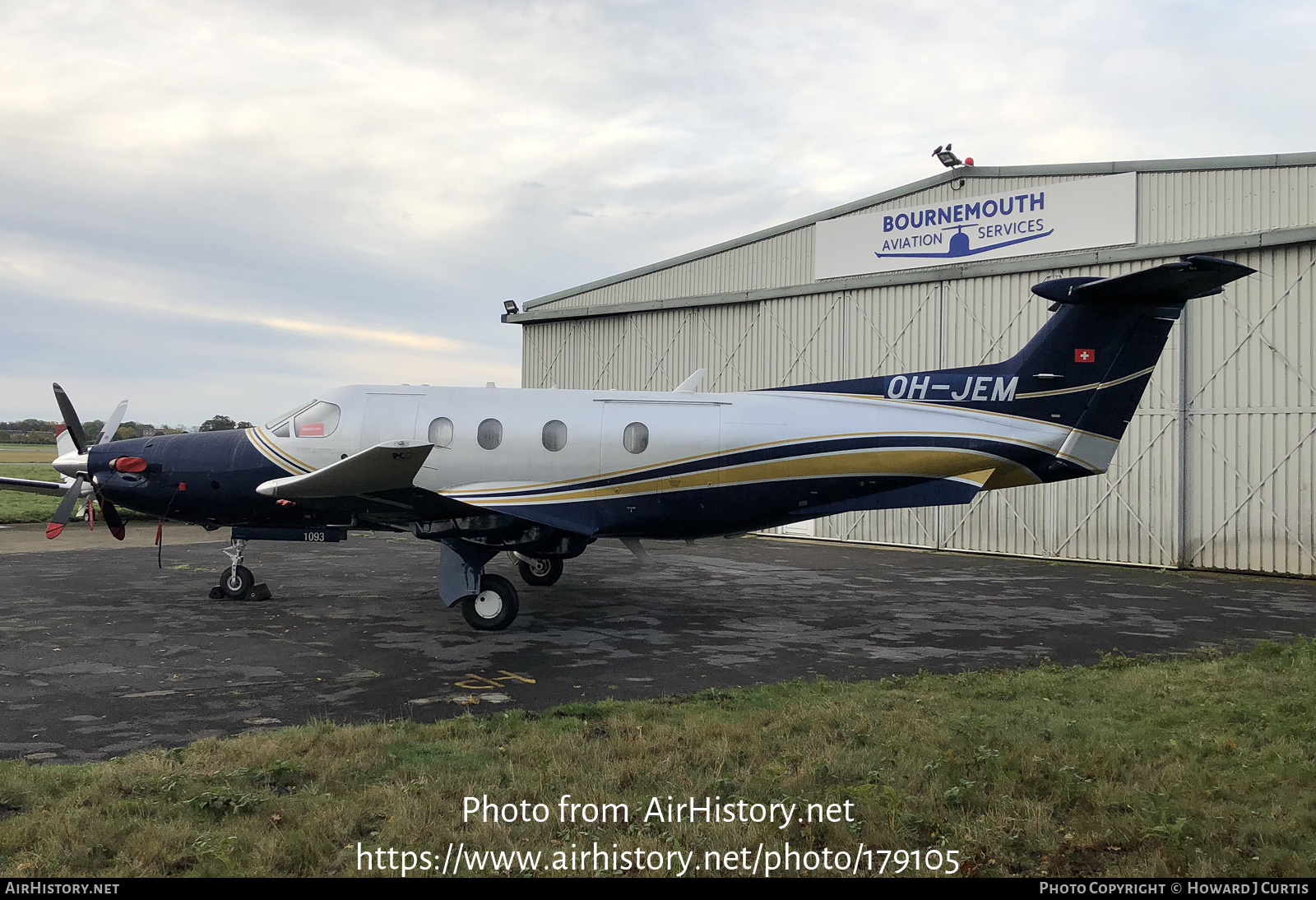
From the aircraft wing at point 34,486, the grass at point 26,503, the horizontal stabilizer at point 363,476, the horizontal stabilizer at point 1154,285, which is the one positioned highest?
the horizontal stabilizer at point 1154,285

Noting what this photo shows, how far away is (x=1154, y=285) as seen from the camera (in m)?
12.2

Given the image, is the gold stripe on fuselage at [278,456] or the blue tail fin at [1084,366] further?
the gold stripe on fuselage at [278,456]

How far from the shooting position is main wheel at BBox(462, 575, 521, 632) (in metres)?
12.4

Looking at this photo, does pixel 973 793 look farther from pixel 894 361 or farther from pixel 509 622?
pixel 894 361

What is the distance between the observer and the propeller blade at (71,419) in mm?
14594

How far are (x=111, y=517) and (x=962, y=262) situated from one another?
843 inches

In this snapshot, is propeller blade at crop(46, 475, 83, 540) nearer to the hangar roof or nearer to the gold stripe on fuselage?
the gold stripe on fuselage

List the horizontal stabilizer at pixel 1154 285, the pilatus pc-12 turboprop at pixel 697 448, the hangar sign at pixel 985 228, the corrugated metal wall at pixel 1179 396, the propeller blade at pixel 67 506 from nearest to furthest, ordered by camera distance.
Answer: the horizontal stabilizer at pixel 1154 285, the pilatus pc-12 turboprop at pixel 697 448, the propeller blade at pixel 67 506, the corrugated metal wall at pixel 1179 396, the hangar sign at pixel 985 228

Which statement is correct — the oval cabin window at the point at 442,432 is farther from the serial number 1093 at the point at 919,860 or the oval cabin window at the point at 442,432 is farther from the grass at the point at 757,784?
the serial number 1093 at the point at 919,860

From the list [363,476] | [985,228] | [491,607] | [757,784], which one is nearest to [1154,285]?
[757,784]

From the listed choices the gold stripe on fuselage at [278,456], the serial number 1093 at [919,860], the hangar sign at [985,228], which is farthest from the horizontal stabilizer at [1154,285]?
the gold stripe on fuselage at [278,456]

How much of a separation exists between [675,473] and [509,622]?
3.32m

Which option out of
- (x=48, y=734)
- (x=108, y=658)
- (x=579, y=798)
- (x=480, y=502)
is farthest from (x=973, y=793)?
(x=108, y=658)

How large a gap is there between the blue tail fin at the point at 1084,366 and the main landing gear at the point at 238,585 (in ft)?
37.9
